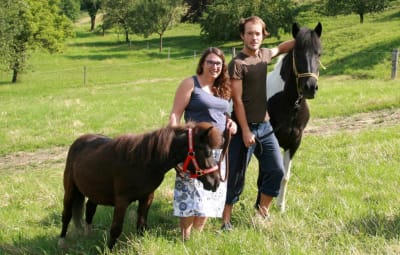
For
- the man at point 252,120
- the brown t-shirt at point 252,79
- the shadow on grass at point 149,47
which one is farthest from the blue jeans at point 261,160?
the shadow on grass at point 149,47

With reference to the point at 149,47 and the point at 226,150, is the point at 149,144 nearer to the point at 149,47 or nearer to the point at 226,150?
the point at 226,150

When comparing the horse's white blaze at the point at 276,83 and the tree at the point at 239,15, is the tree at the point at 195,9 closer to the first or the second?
the tree at the point at 239,15

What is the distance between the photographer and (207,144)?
13.5 feet

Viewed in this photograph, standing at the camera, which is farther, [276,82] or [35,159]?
[35,159]

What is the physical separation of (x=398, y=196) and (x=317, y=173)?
5.14 feet

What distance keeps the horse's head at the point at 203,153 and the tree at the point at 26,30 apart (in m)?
25.8

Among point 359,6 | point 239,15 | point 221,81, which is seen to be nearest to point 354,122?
point 221,81

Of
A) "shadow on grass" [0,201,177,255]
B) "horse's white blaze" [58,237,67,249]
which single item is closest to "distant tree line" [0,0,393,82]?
"shadow on grass" [0,201,177,255]

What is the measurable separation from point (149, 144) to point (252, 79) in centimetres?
126

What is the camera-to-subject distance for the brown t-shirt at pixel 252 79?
462 centimetres

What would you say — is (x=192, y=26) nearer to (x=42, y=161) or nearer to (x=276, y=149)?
(x=42, y=161)

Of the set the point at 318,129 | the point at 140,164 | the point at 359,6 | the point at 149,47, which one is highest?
the point at 359,6

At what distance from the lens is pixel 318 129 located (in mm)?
10992

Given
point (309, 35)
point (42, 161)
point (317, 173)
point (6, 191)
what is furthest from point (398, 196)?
point (42, 161)
